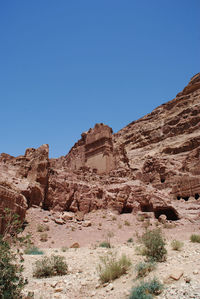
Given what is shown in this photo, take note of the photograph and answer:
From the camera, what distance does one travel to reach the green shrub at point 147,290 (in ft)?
17.7

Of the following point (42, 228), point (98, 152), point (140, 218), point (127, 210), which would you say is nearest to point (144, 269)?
point (42, 228)

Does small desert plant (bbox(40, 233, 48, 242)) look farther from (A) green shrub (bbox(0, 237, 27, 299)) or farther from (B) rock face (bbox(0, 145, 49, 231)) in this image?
(A) green shrub (bbox(0, 237, 27, 299))

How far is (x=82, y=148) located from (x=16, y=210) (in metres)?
24.9

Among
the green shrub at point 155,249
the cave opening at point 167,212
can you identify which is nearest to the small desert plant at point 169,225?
the cave opening at point 167,212

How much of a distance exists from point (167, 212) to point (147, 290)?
1582cm

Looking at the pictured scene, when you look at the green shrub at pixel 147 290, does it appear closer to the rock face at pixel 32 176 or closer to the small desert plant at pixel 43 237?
the small desert plant at pixel 43 237

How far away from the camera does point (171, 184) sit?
3297 cm

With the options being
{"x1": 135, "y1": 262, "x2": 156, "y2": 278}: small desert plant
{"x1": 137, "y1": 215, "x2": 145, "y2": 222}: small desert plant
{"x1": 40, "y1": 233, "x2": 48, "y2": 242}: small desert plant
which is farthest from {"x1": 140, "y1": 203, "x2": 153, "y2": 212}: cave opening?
{"x1": 135, "y1": 262, "x2": 156, "y2": 278}: small desert plant

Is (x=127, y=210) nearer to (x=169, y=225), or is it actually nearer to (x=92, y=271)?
(x=169, y=225)

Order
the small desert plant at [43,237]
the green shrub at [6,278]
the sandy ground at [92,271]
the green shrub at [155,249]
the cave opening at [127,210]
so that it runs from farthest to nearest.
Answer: the cave opening at [127,210], the small desert plant at [43,237], the green shrub at [155,249], the sandy ground at [92,271], the green shrub at [6,278]

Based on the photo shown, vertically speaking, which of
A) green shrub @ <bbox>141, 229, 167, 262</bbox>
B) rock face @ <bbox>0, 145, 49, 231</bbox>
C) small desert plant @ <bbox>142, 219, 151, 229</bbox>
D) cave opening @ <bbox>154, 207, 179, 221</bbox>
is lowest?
green shrub @ <bbox>141, 229, 167, 262</bbox>

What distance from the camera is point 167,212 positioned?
20609mm

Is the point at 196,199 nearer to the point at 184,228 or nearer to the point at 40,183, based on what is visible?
the point at 184,228

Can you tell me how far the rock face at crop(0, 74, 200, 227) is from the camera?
1780 cm
